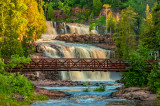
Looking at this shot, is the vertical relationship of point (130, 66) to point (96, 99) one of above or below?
above

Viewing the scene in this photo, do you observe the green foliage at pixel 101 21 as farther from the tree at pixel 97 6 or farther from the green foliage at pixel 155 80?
the green foliage at pixel 155 80

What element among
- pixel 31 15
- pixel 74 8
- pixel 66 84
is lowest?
pixel 66 84

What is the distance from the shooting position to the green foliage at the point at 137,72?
35.1 metres

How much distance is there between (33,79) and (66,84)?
19.5ft

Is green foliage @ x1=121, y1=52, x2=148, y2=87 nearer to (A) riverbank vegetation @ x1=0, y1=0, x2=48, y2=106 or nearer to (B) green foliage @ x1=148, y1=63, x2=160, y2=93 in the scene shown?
(B) green foliage @ x1=148, y1=63, x2=160, y2=93

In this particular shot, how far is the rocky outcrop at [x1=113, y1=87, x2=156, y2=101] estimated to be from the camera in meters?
30.6

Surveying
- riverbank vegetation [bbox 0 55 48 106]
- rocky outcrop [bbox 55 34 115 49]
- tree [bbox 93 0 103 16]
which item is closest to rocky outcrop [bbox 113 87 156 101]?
riverbank vegetation [bbox 0 55 48 106]

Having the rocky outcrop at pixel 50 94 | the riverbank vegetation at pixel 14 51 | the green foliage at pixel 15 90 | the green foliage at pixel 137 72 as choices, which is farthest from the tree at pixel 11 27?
the green foliage at pixel 137 72

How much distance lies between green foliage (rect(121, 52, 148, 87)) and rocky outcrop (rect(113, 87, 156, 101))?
1333 millimetres

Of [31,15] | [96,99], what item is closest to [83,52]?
[31,15]

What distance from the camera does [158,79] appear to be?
1265 inches

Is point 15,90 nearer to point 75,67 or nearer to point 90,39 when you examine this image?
point 75,67

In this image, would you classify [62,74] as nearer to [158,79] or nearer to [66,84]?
[66,84]

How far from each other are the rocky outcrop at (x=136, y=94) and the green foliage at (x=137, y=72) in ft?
4.37
